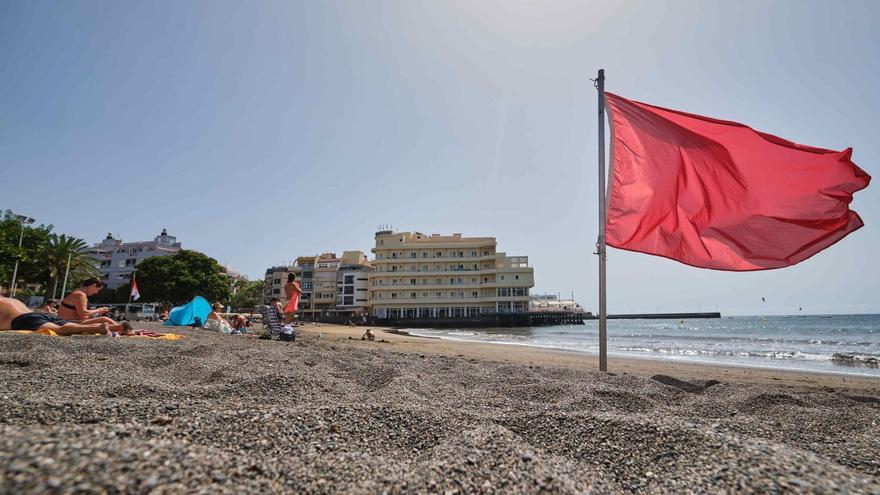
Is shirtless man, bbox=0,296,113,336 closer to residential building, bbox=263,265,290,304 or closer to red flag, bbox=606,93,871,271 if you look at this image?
red flag, bbox=606,93,871,271

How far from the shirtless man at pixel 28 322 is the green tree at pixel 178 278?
49878mm

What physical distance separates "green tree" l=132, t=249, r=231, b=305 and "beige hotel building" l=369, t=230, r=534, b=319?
2197 centimetres

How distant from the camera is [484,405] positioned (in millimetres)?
3664

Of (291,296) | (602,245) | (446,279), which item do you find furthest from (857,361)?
(446,279)

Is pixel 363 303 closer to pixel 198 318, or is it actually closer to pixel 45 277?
pixel 45 277

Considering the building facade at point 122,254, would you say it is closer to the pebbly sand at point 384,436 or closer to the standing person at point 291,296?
the standing person at point 291,296

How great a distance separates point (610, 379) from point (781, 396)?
1.79 m

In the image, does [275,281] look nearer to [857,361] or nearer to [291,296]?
[291,296]

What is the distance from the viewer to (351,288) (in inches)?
3034

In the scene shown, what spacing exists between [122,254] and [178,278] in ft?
125

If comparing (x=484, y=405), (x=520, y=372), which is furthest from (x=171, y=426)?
(x=520, y=372)

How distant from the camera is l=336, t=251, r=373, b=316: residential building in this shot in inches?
2968

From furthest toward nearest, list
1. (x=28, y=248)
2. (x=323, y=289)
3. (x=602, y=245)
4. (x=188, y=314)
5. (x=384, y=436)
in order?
(x=323, y=289)
(x=28, y=248)
(x=188, y=314)
(x=602, y=245)
(x=384, y=436)

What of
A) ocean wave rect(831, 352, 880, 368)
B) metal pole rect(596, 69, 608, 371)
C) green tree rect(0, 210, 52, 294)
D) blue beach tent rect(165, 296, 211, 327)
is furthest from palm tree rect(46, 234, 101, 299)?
ocean wave rect(831, 352, 880, 368)
